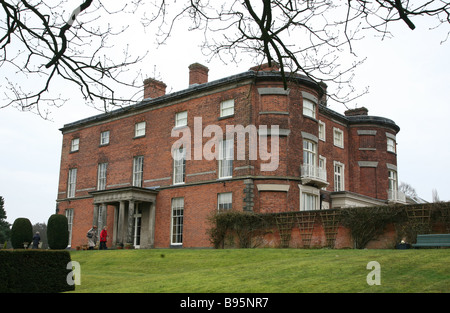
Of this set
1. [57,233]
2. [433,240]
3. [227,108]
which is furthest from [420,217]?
[57,233]

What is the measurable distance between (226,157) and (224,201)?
2639mm

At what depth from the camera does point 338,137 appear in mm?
37500

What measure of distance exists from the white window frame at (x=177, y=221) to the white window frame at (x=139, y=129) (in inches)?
247

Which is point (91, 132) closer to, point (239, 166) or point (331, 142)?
point (239, 166)

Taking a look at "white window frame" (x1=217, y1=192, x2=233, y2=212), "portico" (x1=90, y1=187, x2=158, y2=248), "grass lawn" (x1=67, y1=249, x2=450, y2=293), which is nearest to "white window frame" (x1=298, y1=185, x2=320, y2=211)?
"white window frame" (x1=217, y1=192, x2=233, y2=212)

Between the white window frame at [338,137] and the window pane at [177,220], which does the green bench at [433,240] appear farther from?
the white window frame at [338,137]

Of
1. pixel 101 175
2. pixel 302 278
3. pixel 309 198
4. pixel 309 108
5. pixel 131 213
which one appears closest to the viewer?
pixel 302 278

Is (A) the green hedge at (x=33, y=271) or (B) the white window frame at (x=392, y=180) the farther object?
(B) the white window frame at (x=392, y=180)

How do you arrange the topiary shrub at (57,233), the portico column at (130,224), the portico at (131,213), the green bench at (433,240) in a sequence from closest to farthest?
the green bench at (433,240) → the portico column at (130,224) → the portico at (131,213) → the topiary shrub at (57,233)

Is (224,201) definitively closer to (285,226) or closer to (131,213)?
(285,226)

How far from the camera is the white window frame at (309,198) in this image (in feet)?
94.9

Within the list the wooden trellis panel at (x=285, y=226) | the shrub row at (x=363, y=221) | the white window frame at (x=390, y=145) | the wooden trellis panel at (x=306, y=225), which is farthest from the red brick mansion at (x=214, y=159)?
the wooden trellis panel at (x=306, y=225)

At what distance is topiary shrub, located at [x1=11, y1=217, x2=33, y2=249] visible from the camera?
32.0m
